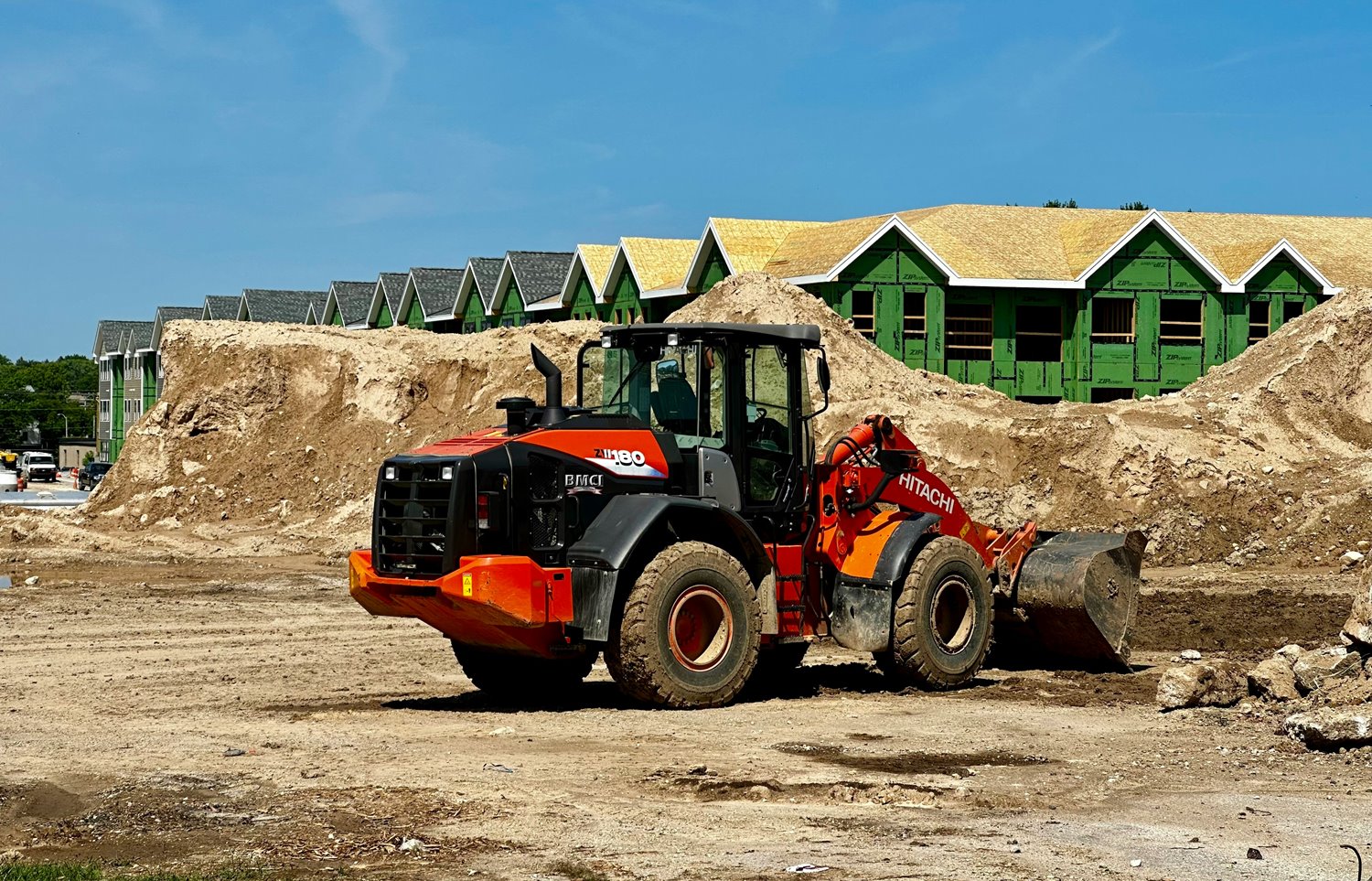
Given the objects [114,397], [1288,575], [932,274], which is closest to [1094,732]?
[1288,575]

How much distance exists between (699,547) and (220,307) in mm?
79965

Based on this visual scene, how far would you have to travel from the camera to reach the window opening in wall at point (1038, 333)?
155 ft

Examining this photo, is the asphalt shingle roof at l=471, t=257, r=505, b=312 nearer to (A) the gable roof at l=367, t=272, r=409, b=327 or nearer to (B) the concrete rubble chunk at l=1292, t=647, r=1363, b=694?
(A) the gable roof at l=367, t=272, r=409, b=327

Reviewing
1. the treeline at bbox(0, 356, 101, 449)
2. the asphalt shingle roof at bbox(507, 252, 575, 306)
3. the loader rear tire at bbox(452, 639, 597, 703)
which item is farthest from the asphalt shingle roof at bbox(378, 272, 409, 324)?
the treeline at bbox(0, 356, 101, 449)

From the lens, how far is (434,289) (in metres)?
70.4

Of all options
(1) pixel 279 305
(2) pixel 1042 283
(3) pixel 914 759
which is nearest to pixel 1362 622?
(3) pixel 914 759

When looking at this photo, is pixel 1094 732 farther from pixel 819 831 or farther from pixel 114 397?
pixel 114 397

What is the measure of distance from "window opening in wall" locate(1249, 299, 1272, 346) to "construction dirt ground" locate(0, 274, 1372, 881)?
17187 mm

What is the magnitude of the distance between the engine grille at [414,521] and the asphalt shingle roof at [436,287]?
56171 mm

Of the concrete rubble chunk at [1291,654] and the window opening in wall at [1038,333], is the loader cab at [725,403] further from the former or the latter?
the window opening in wall at [1038,333]

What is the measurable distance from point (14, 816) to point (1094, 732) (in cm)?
721

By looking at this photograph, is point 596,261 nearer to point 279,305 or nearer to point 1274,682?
point 279,305

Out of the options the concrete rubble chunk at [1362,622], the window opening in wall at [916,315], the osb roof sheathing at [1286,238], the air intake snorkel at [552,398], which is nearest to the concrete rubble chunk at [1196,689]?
the concrete rubble chunk at [1362,622]

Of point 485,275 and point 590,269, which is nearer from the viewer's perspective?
point 590,269
